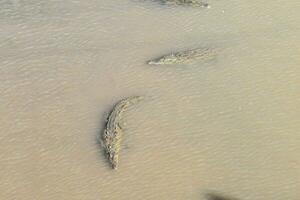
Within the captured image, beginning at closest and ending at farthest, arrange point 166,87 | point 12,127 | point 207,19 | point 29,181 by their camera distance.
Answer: point 29,181 → point 12,127 → point 166,87 → point 207,19

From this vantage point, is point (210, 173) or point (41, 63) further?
point (41, 63)

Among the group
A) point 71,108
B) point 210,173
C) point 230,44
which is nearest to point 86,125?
point 71,108

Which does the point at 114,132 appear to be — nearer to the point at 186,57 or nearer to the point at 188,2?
the point at 186,57

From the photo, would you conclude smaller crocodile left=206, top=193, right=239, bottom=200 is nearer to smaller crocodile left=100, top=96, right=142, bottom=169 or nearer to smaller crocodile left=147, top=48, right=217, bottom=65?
smaller crocodile left=100, top=96, right=142, bottom=169

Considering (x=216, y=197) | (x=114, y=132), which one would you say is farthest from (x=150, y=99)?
(x=216, y=197)

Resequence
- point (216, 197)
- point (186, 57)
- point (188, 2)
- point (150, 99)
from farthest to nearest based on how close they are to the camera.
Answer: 1. point (188, 2)
2. point (186, 57)
3. point (150, 99)
4. point (216, 197)

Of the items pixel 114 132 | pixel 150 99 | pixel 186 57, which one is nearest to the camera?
pixel 114 132

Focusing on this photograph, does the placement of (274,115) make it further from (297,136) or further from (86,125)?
(86,125)
